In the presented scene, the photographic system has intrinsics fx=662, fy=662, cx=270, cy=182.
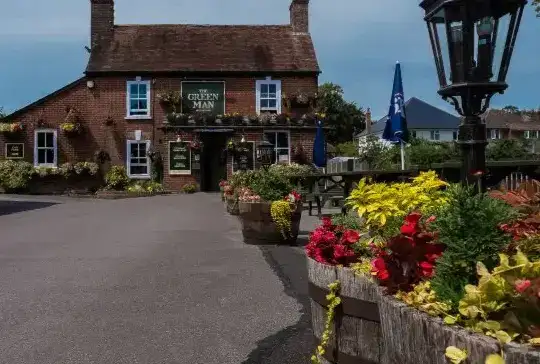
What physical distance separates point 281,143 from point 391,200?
2558 centimetres

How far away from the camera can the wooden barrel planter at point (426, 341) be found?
6.35 ft

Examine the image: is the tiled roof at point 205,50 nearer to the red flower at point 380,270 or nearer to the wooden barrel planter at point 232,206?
the wooden barrel planter at point 232,206

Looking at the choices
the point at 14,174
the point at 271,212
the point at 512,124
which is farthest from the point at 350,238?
the point at 512,124

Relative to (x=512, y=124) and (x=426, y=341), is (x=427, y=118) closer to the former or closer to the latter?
(x=512, y=124)

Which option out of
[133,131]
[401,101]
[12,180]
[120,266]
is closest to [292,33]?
[133,131]

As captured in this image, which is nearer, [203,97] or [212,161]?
[203,97]

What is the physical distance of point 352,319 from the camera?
11.2 ft

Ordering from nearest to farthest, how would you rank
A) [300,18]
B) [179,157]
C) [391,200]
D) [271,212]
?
[391,200] → [271,212] → [179,157] → [300,18]

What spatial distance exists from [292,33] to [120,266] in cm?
2458

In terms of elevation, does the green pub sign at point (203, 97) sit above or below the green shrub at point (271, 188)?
above

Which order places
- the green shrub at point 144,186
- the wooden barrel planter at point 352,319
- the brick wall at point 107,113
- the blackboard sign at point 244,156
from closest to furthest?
the wooden barrel planter at point 352,319 → the green shrub at point 144,186 → the blackboard sign at point 244,156 → the brick wall at point 107,113

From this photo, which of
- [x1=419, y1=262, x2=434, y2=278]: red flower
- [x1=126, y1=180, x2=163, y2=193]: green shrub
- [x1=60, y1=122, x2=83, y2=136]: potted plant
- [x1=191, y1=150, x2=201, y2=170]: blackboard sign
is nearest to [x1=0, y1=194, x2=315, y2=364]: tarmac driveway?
[x1=419, y1=262, x2=434, y2=278]: red flower

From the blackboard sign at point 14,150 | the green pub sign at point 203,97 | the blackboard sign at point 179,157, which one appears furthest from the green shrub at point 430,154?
the blackboard sign at point 14,150

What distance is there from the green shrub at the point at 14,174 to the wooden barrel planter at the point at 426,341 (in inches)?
1119
